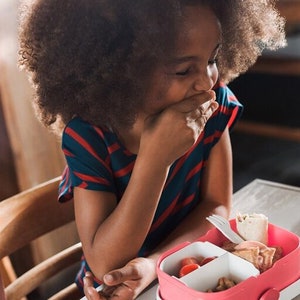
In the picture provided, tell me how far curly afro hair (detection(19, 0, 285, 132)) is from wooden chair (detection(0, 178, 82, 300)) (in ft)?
0.61

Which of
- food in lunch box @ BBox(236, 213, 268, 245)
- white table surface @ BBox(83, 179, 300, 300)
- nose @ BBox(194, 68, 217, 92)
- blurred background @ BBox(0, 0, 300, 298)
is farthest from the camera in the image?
blurred background @ BBox(0, 0, 300, 298)

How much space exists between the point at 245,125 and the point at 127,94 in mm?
2163

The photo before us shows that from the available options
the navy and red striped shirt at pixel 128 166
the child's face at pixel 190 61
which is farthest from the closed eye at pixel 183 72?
the navy and red striped shirt at pixel 128 166

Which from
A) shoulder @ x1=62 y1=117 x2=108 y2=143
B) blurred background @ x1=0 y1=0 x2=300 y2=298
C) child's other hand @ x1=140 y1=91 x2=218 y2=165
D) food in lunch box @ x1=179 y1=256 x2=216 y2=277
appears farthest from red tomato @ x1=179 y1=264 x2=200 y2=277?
blurred background @ x1=0 y1=0 x2=300 y2=298

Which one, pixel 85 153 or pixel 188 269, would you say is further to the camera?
pixel 85 153

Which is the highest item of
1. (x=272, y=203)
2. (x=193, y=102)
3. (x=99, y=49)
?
(x=99, y=49)

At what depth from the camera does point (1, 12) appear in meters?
1.80

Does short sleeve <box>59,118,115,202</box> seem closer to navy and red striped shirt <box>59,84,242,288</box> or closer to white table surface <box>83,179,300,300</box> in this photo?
navy and red striped shirt <box>59,84,242,288</box>

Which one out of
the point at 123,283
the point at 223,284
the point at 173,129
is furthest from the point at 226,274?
the point at 173,129

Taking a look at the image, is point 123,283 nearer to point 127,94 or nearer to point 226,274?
point 226,274

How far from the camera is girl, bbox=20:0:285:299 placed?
854mm

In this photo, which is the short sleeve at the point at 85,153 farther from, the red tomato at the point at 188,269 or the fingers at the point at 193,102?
the red tomato at the point at 188,269

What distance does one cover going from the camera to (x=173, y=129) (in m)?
0.93

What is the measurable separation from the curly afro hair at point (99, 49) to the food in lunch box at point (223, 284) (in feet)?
1.08
